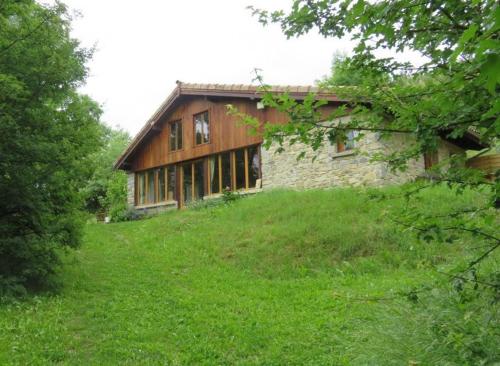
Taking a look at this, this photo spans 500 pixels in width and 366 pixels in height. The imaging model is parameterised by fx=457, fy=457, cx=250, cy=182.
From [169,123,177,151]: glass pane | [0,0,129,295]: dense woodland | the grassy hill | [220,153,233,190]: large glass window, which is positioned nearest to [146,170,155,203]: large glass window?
[169,123,177,151]: glass pane

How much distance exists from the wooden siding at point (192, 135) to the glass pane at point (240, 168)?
36 centimetres

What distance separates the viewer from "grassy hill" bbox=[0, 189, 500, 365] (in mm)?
4156

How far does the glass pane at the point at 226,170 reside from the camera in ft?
64.0

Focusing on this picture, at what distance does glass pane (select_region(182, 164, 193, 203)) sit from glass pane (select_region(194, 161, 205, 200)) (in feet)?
1.12

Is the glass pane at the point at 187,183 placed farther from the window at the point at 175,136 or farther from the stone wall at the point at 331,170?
the stone wall at the point at 331,170

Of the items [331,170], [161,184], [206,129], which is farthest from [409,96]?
[161,184]

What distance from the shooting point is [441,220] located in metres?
2.91

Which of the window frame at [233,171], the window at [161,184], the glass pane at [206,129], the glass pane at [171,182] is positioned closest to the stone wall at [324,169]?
the window frame at [233,171]

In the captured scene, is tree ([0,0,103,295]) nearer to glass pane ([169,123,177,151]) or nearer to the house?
the house

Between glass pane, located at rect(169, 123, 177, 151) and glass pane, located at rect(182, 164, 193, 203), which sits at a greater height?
glass pane, located at rect(169, 123, 177, 151)

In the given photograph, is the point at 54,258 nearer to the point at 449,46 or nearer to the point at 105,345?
the point at 105,345

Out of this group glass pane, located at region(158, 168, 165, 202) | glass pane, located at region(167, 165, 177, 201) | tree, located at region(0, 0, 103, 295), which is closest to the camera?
tree, located at region(0, 0, 103, 295)

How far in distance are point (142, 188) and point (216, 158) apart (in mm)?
5657

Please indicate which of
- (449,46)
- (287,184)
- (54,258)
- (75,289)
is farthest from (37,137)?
(287,184)
